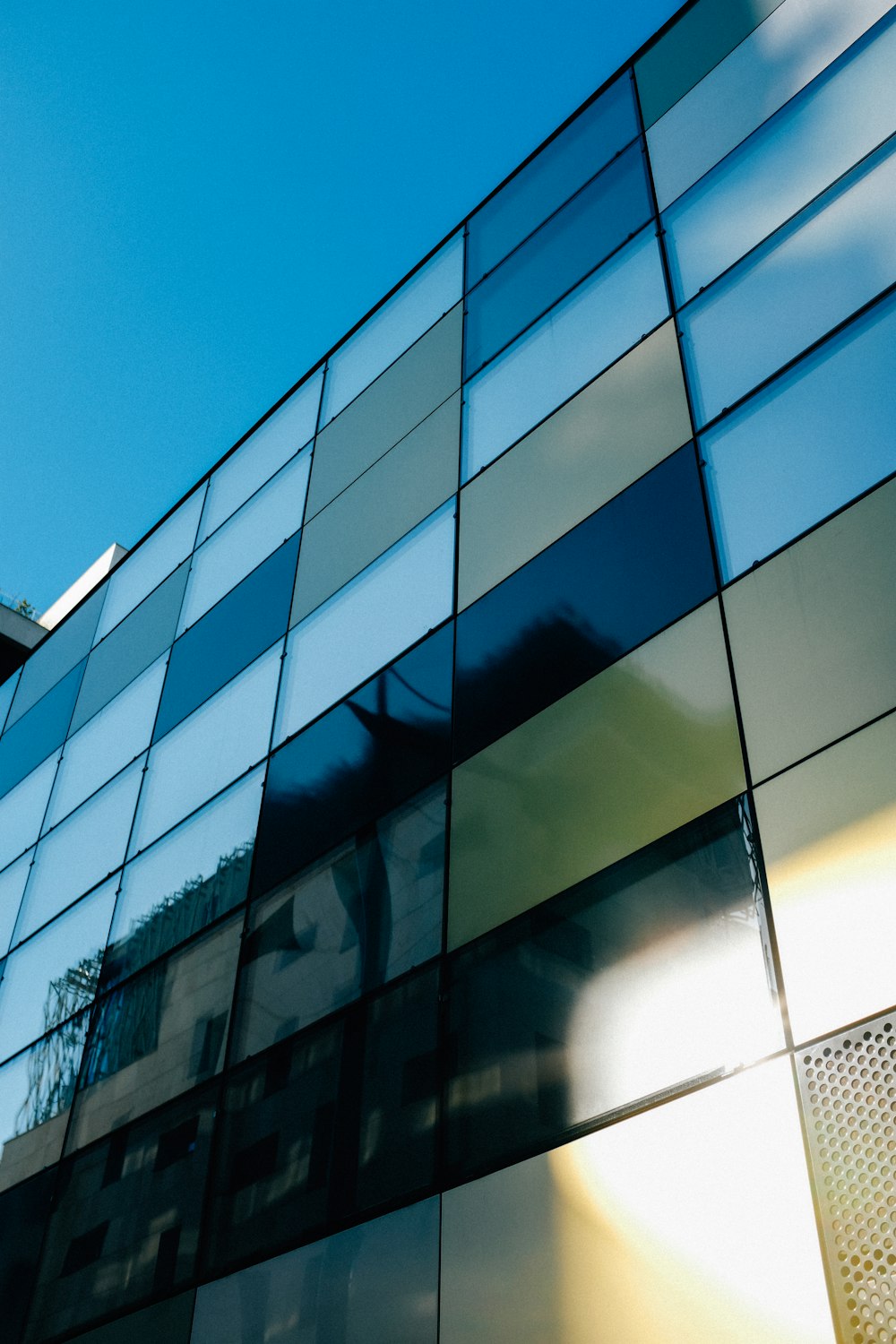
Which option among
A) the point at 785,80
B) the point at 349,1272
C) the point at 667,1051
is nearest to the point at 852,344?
the point at 785,80

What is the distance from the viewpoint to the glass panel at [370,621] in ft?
37.2

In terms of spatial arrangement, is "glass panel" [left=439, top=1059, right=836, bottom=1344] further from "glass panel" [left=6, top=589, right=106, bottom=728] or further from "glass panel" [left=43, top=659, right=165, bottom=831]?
"glass panel" [left=6, top=589, right=106, bottom=728]

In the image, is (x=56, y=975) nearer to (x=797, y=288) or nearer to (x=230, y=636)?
(x=230, y=636)

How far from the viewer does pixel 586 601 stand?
9.42 metres

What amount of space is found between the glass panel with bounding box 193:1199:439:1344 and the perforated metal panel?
2.77 m

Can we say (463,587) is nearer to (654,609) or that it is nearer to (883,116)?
(654,609)

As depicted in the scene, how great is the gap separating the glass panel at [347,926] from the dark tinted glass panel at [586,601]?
90 cm

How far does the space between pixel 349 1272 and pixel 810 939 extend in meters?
3.90

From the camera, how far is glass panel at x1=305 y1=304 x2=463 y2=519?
13613 mm

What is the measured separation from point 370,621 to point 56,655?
973cm

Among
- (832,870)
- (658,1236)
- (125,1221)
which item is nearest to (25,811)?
(125,1221)

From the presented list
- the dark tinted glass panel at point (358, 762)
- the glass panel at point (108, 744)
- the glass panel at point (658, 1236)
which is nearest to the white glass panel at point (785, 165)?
the dark tinted glass panel at point (358, 762)

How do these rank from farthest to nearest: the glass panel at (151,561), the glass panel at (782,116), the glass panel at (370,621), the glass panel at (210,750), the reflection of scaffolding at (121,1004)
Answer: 1. the glass panel at (151,561)
2. the glass panel at (210,750)
3. the reflection of scaffolding at (121,1004)
4. the glass panel at (370,621)
5. the glass panel at (782,116)

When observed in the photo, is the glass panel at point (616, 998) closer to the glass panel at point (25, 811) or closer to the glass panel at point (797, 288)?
the glass panel at point (797, 288)
